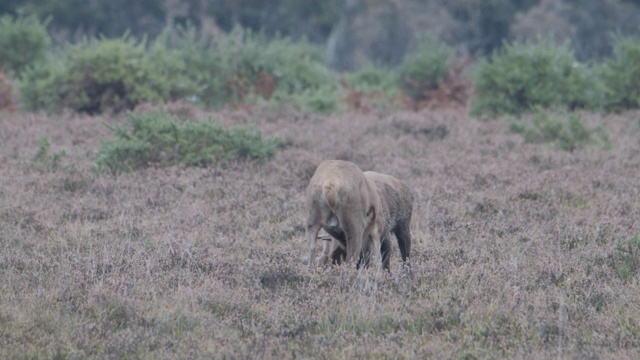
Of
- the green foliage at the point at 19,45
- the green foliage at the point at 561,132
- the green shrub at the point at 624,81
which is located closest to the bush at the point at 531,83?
the green shrub at the point at 624,81

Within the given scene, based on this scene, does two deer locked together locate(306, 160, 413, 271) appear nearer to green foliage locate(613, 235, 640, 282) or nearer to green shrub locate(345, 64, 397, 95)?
green foliage locate(613, 235, 640, 282)

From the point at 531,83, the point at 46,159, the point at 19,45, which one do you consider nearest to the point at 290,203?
the point at 46,159

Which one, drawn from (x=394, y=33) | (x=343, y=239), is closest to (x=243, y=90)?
(x=343, y=239)

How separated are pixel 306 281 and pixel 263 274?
0.36 m

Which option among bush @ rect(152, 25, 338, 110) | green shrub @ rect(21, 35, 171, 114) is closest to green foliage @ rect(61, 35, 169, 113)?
green shrub @ rect(21, 35, 171, 114)

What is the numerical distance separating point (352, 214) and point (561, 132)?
28.6ft

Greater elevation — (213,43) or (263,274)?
(263,274)

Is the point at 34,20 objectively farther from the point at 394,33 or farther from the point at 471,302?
the point at 394,33

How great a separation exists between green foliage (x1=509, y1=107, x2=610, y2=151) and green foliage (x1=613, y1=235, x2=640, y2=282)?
671 cm

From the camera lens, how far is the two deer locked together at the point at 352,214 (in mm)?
6723

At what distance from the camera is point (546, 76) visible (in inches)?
779

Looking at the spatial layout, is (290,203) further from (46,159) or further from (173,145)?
(46,159)

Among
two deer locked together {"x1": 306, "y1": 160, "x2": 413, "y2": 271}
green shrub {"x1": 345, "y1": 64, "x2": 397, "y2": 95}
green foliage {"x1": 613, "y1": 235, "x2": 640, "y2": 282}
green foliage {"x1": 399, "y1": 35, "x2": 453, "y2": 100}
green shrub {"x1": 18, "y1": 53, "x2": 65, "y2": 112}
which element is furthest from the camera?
green shrub {"x1": 345, "y1": 64, "x2": 397, "y2": 95}

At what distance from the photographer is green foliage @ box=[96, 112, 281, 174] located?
462 inches
